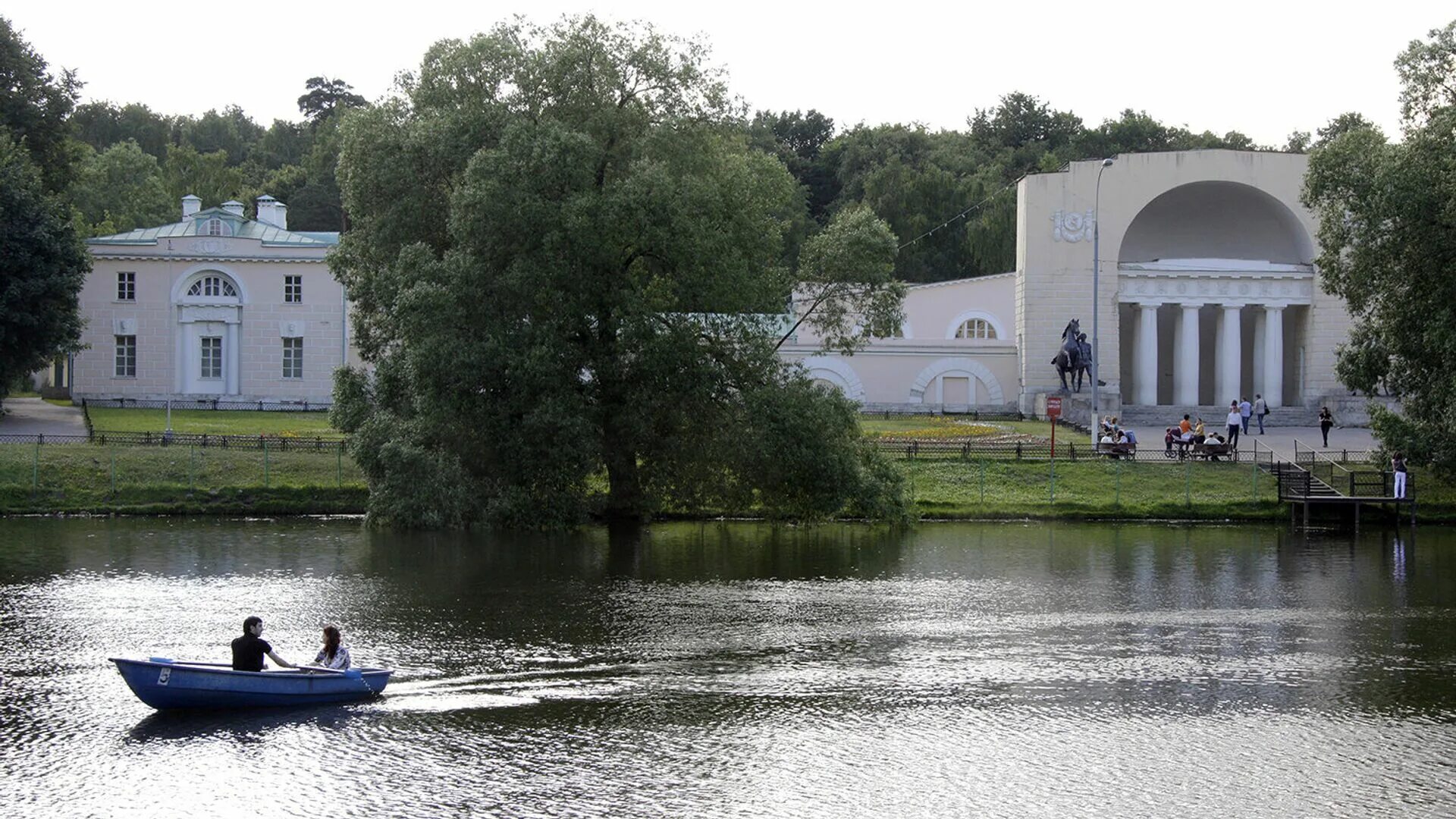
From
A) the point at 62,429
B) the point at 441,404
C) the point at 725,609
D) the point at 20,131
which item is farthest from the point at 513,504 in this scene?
the point at 20,131

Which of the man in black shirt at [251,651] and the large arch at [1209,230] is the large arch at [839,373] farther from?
the man in black shirt at [251,651]

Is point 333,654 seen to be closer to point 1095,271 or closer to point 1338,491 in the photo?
point 1338,491

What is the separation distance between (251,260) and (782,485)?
38.5 m

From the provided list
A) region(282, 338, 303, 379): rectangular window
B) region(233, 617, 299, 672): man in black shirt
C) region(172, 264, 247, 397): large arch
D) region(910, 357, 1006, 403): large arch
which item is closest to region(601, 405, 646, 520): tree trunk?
region(233, 617, 299, 672): man in black shirt

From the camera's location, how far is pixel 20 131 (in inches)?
2618

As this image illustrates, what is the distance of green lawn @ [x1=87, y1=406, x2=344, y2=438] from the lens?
5578 cm

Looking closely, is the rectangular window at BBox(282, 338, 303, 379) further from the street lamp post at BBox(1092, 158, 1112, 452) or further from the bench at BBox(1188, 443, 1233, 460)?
the bench at BBox(1188, 443, 1233, 460)

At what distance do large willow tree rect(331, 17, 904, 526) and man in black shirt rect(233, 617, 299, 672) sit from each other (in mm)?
18000

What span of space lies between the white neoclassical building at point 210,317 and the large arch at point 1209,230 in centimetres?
3789

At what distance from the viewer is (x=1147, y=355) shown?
7144 centimetres

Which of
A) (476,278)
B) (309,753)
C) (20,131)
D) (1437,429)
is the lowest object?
(309,753)

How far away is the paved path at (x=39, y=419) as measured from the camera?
5438 centimetres

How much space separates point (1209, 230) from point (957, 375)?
49.5 feet

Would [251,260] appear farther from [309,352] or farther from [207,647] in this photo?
[207,647]
